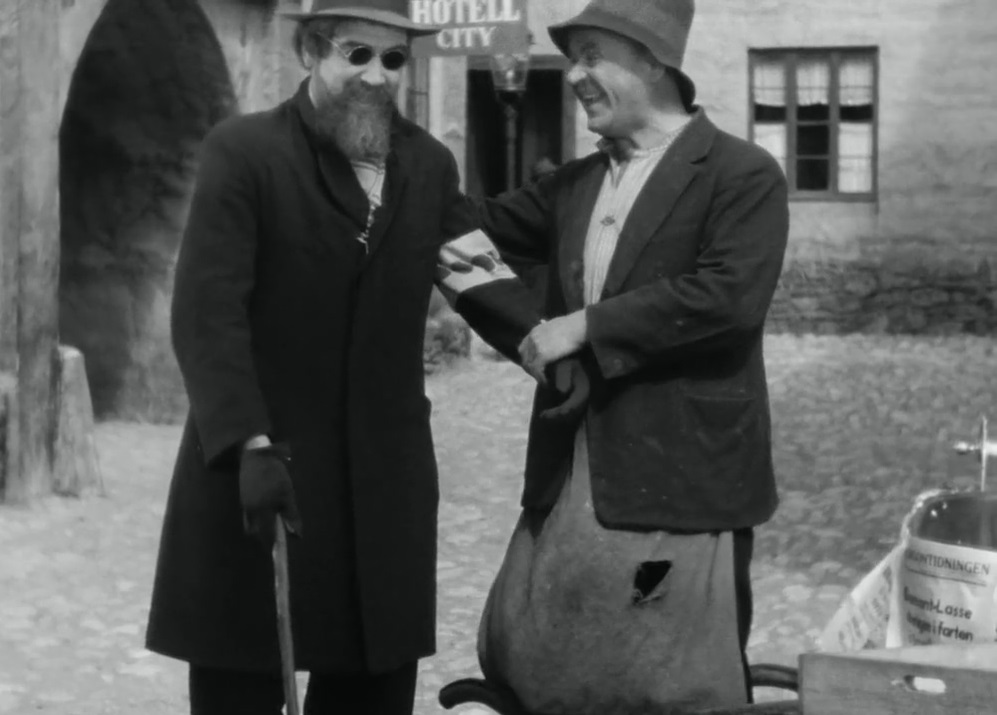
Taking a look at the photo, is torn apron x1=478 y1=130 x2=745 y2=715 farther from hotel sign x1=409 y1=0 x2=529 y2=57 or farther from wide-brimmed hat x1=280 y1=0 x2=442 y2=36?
hotel sign x1=409 y1=0 x2=529 y2=57

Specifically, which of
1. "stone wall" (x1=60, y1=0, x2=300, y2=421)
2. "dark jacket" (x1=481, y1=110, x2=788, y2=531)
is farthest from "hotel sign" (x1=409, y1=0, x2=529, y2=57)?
"dark jacket" (x1=481, y1=110, x2=788, y2=531)

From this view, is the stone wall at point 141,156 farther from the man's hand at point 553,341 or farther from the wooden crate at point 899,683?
the wooden crate at point 899,683

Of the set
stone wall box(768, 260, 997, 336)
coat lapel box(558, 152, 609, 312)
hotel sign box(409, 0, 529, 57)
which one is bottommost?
stone wall box(768, 260, 997, 336)

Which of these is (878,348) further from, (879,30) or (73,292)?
(73,292)

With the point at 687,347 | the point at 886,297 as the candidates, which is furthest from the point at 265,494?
the point at 886,297

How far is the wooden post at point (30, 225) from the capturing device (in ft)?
27.3

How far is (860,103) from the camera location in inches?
738

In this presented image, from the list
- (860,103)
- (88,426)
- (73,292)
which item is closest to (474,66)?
(860,103)

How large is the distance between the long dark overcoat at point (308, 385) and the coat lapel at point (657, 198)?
357 millimetres

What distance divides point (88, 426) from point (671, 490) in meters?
5.63

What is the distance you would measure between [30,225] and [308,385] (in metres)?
5.16

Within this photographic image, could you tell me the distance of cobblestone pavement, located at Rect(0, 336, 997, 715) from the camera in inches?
232

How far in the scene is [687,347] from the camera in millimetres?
3467

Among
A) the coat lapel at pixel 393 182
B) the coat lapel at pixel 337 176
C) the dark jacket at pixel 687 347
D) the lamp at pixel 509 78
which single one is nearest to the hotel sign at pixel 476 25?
the lamp at pixel 509 78
